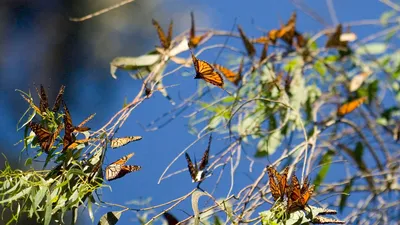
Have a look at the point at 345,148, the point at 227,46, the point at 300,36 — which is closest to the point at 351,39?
the point at 300,36

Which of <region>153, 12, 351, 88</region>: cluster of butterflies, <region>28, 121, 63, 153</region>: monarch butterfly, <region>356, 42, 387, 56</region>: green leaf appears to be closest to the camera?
<region>28, 121, 63, 153</region>: monarch butterfly

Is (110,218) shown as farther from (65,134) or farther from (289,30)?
(289,30)

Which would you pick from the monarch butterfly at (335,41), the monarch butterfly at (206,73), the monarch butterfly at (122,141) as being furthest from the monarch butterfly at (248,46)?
the monarch butterfly at (122,141)

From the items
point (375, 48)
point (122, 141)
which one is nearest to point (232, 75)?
point (122, 141)

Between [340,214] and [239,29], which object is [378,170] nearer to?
[340,214]

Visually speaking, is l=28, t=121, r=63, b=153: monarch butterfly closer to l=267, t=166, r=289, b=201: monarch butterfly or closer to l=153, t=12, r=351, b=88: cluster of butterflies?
l=267, t=166, r=289, b=201: monarch butterfly

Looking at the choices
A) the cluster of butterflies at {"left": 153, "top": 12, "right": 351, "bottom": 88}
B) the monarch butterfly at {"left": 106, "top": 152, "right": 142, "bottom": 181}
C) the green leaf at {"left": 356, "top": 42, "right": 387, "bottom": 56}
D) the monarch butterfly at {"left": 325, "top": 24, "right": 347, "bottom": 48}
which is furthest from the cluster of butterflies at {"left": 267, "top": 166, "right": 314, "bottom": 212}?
the green leaf at {"left": 356, "top": 42, "right": 387, "bottom": 56}
